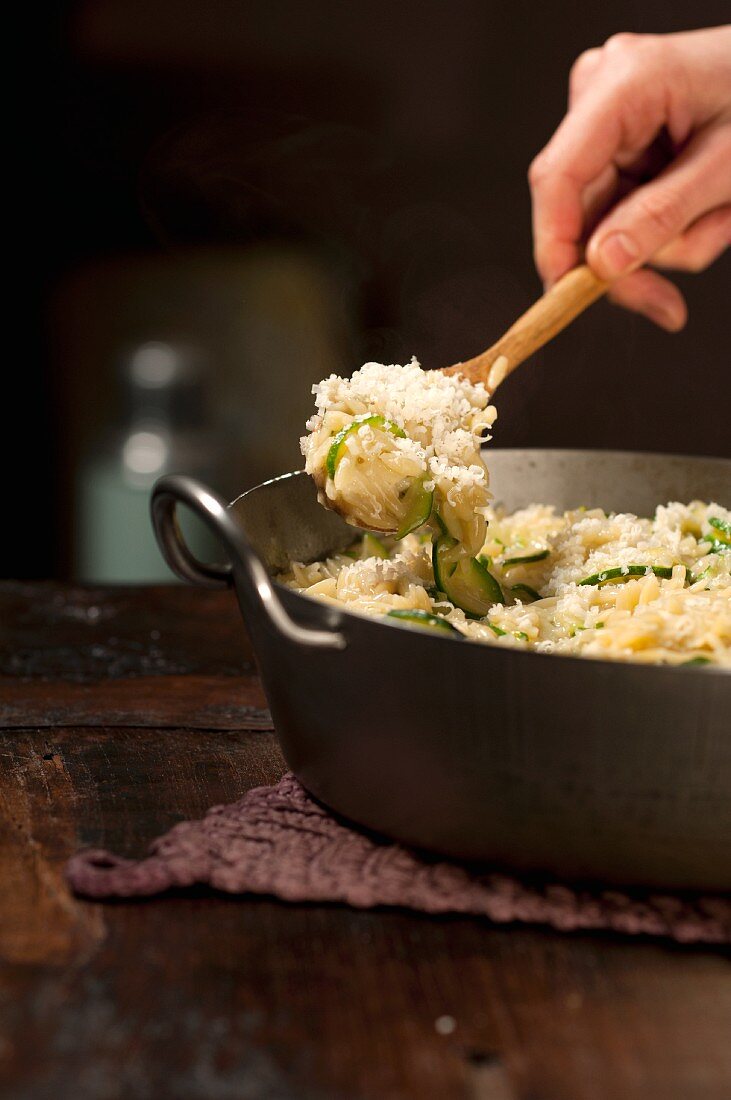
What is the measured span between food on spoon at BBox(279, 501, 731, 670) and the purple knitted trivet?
205 mm

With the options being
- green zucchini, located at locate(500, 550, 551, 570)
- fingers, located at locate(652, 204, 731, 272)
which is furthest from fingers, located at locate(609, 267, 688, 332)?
green zucchini, located at locate(500, 550, 551, 570)

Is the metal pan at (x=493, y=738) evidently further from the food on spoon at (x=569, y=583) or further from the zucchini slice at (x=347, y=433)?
the zucchini slice at (x=347, y=433)

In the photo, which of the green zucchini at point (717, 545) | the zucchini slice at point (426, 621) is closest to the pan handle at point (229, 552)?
the zucchini slice at point (426, 621)

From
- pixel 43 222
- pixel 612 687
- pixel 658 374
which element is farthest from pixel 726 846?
pixel 43 222

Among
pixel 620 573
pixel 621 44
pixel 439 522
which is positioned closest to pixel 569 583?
pixel 620 573

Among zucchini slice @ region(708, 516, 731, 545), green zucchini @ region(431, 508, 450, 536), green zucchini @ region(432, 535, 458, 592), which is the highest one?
green zucchini @ region(431, 508, 450, 536)

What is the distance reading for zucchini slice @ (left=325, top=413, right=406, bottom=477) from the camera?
1.30 meters

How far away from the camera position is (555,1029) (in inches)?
34.4

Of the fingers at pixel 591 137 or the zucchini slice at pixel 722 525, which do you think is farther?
the fingers at pixel 591 137

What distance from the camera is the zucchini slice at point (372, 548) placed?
1.58m

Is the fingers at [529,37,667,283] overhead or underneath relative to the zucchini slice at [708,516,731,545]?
overhead

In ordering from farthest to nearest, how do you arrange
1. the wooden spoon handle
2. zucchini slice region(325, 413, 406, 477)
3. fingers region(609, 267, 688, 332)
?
1. fingers region(609, 267, 688, 332)
2. the wooden spoon handle
3. zucchini slice region(325, 413, 406, 477)

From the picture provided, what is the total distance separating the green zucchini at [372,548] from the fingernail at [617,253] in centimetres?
55

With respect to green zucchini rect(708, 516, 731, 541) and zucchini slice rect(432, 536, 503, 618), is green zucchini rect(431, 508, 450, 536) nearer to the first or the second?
zucchini slice rect(432, 536, 503, 618)
